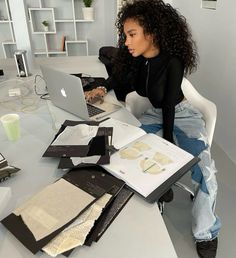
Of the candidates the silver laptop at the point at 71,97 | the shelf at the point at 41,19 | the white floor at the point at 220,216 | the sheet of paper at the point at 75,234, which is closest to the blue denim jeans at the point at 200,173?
the white floor at the point at 220,216

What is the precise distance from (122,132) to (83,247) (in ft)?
1.84

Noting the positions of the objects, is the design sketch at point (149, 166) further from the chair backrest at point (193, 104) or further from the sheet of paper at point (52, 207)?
the chair backrest at point (193, 104)

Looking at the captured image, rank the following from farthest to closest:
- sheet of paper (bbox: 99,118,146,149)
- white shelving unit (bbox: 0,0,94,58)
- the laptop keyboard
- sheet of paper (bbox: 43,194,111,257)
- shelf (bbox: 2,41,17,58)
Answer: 1. shelf (bbox: 2,41,17,58)
2. white shelving unit (bbox: 0,0,94,58)
3. the laptop keyboard
4. sheet of paper (bbox: 99,118,146,149)
5. sheet of paper (bbox: 43,194,111,257)

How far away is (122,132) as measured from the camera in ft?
3.74

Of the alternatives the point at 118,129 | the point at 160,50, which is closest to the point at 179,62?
the point at 160,50

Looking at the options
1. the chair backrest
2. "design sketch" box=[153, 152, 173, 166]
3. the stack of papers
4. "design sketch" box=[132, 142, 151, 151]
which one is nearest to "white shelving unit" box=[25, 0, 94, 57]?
the chair backrest

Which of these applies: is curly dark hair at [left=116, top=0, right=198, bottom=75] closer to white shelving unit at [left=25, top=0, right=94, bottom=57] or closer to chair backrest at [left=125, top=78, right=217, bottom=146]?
chair backrest at [left=125, top=78, right=217, bottom=146]

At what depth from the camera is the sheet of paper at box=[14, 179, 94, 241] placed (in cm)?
71

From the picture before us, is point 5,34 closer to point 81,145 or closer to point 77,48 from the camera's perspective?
point 77,48

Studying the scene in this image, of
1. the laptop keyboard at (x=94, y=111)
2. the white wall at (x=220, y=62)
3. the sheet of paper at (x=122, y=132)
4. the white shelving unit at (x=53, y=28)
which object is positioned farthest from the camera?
the white shelving unit at (x=53, y=28)

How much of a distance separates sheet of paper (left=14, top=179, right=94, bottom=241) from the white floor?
94cm

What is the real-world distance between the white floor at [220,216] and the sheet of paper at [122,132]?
0.79m

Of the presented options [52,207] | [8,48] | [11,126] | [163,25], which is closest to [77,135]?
[11,126]

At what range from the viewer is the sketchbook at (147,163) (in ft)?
2.76
